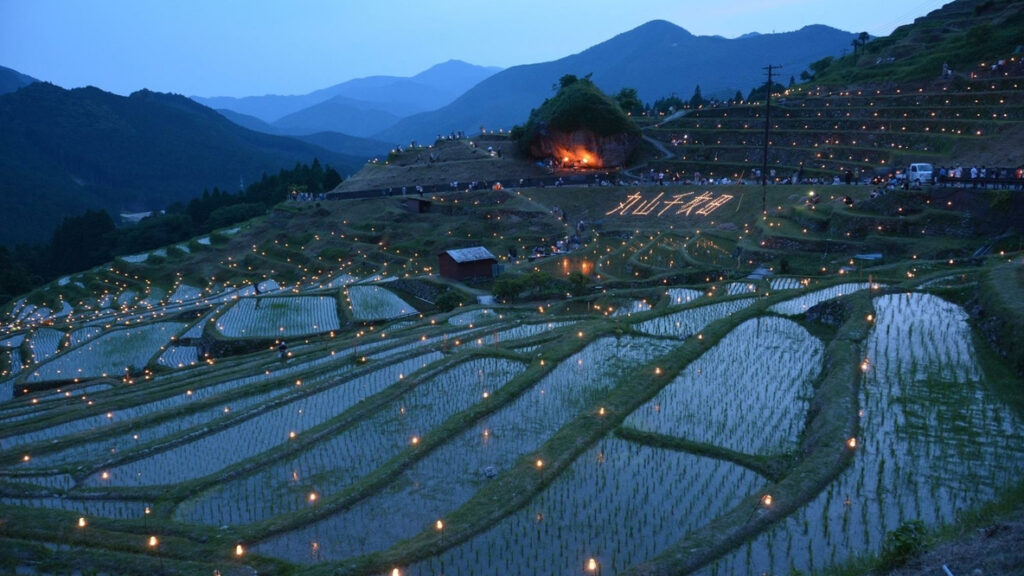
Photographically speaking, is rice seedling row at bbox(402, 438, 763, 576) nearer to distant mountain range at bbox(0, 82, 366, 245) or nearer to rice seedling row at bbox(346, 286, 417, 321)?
rice seedling row at bbox(346, 286, 417, 321)

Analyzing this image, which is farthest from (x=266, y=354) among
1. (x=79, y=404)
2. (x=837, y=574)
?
(x=837, y=574)

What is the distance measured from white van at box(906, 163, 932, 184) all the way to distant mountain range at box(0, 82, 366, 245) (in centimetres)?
10558

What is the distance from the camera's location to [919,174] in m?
31.0

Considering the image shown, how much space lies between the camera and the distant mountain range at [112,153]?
110 meters

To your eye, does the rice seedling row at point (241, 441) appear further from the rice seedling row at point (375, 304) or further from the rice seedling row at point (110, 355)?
the rice seedling row at point (110, 355)

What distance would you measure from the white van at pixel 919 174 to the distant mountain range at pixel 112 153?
10558 centimetres

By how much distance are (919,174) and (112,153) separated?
5464 inches

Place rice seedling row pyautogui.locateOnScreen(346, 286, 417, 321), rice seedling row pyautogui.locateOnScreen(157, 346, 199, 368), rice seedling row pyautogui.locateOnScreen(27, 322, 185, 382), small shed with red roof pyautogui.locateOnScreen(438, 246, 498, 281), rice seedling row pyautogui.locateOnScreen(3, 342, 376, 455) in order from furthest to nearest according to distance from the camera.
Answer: small shed with red roof pyautogui.locateOnScreen(438, 246, 498, 281)
rice seedling row pyautogui.locateOnScreen(346, 286, 417, 321)
rice seedling row pyautogui.locateOnScreen(157, 346, 199, 368)
rice seedling row pyautogui.locateOnScreen(27, 322, 185, 382)
rice seedling row pyautogui.locateOnScreen(3, 342, 376, 455)

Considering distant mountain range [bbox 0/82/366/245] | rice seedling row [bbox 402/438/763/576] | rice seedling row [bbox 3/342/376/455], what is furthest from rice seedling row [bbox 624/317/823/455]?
distant mountain range [bbox 0/82/366/245]

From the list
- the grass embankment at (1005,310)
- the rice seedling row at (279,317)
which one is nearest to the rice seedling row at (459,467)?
the grass embankment at (1005,310)

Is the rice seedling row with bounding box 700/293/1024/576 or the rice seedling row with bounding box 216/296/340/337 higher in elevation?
the rice seedling row with bounding box 700/293/1024/576

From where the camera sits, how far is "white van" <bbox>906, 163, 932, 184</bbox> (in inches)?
1205

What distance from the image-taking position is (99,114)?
139 m

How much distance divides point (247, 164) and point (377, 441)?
14156 centimetres
